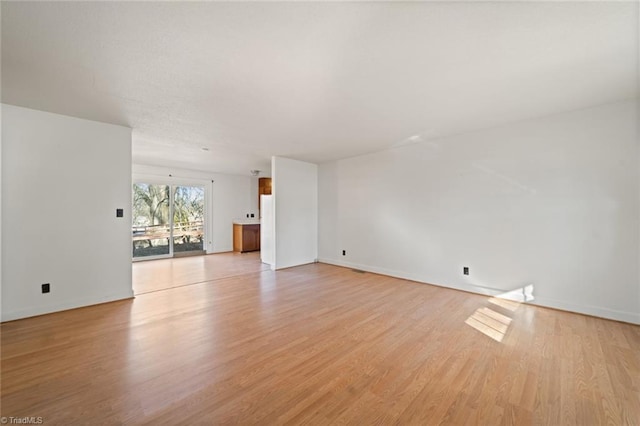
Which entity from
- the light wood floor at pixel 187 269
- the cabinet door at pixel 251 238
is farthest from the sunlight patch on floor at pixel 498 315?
the cabinet door at pixel 251 238

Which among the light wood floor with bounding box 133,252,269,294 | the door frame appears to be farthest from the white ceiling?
the door frame

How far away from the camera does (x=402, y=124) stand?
135 inches

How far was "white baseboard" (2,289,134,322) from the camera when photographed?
278 cm

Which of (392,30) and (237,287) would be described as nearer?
(392,30)

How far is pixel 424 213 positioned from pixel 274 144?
2.97 meters

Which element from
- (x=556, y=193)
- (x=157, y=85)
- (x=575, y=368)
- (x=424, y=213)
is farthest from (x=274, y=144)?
(x=575, y=368)

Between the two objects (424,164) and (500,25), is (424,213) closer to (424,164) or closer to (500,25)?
(424,164)

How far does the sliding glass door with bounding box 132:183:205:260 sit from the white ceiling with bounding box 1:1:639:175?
11.6ft

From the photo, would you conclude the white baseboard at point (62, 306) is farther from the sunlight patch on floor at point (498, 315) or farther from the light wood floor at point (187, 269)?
the sunlight patch on floor at point (498, 315)

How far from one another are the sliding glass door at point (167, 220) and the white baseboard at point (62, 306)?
318 centimetres

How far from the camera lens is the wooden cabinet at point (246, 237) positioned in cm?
757

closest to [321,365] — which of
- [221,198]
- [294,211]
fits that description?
[294,211]

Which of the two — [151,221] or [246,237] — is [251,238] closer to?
[246,237]

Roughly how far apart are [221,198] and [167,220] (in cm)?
164
